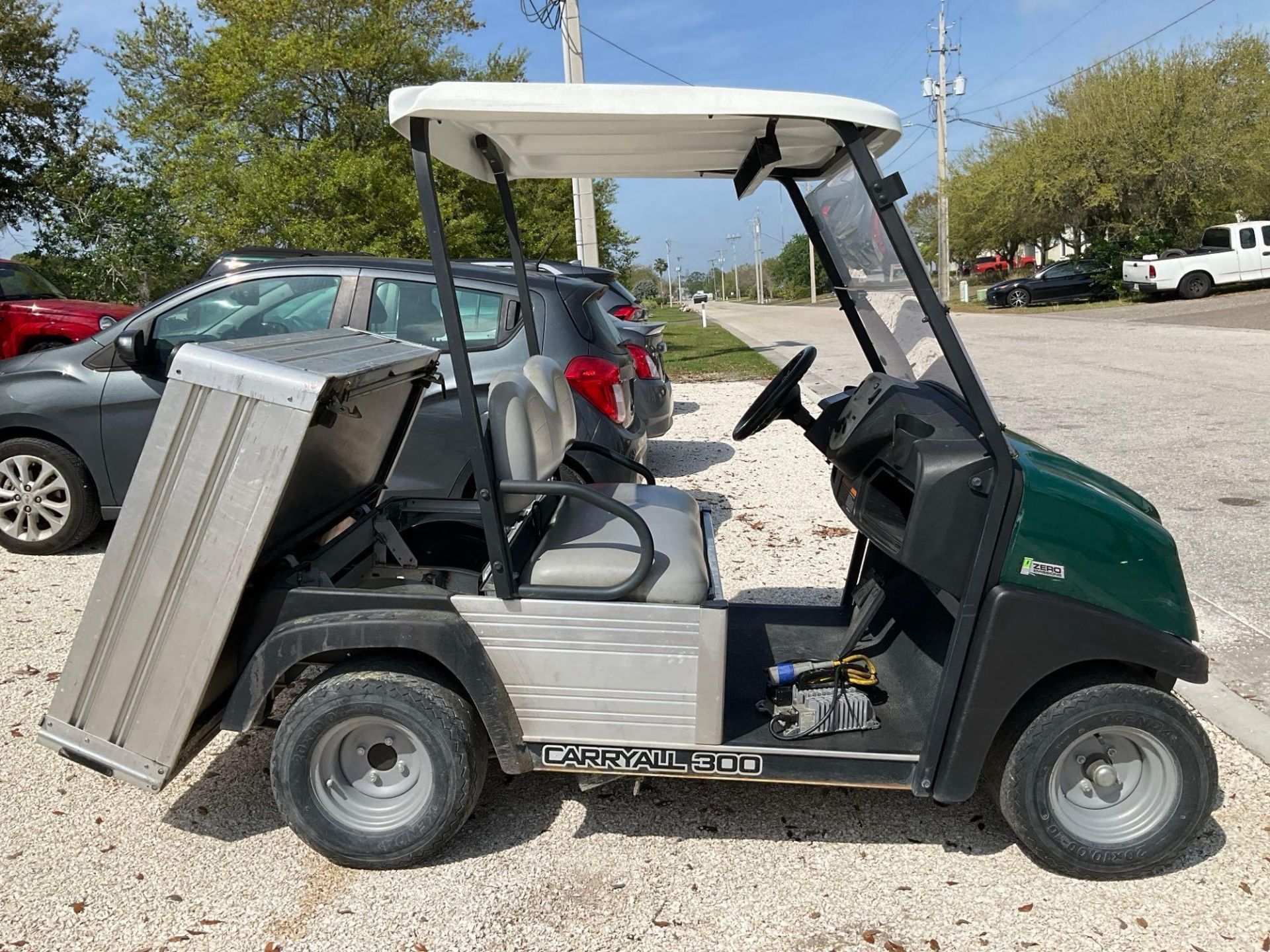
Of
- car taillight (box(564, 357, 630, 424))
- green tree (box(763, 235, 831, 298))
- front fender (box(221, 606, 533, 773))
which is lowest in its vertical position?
front fender (box(221, 606, 533, 773))

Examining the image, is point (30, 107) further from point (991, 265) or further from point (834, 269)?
point (991, 265)

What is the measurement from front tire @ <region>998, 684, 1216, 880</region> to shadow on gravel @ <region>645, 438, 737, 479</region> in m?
5.48

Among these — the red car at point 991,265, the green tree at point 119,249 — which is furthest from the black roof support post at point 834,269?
the red car at point 991,265

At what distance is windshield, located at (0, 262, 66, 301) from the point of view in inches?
466

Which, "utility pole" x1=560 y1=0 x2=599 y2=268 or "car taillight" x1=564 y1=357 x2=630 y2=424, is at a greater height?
"utility pole" x1=560 y1=0 x2=599 y2=268

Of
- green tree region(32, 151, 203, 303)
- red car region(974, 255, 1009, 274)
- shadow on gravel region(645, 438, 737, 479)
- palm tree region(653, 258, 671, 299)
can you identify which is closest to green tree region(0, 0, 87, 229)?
green tree region(32, 151, 203, 303)

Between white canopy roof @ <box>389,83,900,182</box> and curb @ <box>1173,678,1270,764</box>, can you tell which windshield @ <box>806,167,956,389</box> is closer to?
white canopy roof @ <box>389,83,900,182</box>

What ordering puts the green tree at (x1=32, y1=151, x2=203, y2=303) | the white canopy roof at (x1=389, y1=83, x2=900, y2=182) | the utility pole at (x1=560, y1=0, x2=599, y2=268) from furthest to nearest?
the green tree at (x1=32, y1=151, x2=203, y2=303)
the utility pole at (x1=560, y1=0, x2=599, y2=268)
the white canopy roof at (x1=389, y1=83, x2=900, y2=182)

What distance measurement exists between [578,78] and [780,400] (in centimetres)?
1128

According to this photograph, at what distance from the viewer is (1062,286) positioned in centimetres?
3098

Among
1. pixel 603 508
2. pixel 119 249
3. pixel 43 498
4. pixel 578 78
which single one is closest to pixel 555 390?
pixel 603 508

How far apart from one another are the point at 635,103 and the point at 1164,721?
2.17m

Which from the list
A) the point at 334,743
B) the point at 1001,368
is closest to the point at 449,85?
the point at 334,743

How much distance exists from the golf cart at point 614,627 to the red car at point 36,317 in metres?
10.0
